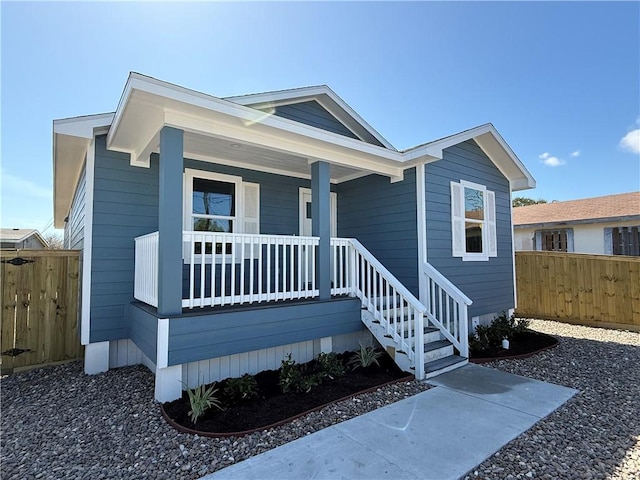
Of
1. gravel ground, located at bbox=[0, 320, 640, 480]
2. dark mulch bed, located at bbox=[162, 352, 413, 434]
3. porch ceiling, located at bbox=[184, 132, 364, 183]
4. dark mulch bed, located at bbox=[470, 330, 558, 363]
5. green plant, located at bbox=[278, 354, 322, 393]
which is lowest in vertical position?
dark mulch bed, located at bbox=[470, 330, 558, 363]

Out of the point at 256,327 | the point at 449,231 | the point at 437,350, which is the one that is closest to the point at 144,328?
the point at 256,327

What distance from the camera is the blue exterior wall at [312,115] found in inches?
242

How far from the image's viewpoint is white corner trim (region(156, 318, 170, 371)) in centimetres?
357

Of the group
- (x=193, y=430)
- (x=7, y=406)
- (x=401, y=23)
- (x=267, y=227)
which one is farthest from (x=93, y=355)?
(x=401, y=23)

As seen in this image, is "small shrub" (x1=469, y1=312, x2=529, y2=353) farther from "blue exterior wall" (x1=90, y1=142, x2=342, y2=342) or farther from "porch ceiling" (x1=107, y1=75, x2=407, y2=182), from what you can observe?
"blue exterior wall" (x1=90, y1=142, x2=342, y2=342)

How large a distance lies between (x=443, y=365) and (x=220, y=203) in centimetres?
461

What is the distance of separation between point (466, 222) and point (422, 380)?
383cm

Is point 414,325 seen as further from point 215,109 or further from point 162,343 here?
point 215,109

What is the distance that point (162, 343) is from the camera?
11.7ft

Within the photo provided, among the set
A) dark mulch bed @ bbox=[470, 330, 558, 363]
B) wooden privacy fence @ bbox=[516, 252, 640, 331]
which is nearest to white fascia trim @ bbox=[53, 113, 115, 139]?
dark mulch bed @ bbox=[470, 330, 558, 363]

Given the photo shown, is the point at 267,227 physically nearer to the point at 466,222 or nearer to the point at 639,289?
the point at 466,222

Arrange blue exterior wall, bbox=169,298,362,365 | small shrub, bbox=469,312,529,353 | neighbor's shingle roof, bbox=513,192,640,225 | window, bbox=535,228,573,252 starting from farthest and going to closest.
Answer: window, bbox=535,228,573,252, neighbor's shingle roof, bbox=513,192,640,225, small shrub, bbox=469,312,529,353, blue exterior wall, bbox=169,298,362,365

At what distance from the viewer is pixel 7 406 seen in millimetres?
3918

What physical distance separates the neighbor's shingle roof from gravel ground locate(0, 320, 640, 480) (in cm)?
851
